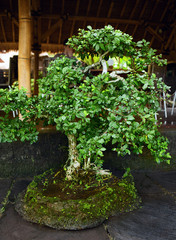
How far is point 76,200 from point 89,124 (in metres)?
0.54

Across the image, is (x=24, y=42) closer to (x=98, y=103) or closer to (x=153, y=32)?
(x=98, y=103)

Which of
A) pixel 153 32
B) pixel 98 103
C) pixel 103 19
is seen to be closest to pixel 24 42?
pixel 98 103

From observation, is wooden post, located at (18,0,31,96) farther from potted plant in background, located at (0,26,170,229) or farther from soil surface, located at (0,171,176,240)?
soil surface, located at (0,171,176,240)

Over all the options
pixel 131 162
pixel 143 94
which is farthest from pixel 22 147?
pixel 143 94

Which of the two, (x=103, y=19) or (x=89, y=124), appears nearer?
(x=89, y=124)

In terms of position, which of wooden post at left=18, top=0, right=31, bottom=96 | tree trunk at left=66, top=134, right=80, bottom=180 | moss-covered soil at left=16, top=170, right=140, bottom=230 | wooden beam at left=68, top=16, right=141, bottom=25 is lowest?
moss-covered soil at left=16, top=170, right=140, bottom=230

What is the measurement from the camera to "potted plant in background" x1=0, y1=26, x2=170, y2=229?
4.89 feet

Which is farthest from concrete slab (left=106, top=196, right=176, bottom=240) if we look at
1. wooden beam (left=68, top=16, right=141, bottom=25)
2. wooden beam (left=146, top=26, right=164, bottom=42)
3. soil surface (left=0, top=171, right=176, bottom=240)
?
wooden beam (left=146, top=26, right=164, bottom=42)

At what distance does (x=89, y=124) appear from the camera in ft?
5.74

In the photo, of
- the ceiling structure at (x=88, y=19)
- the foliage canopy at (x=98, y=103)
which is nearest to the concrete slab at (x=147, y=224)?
the foliage canopy at (x=98, y=103)

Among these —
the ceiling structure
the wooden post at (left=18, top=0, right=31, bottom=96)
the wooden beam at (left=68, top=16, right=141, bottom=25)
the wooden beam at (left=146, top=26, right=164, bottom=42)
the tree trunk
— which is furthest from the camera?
the wooden beam at (left=146, top=26, right=164, bottom=42)

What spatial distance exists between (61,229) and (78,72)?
3.42 ft

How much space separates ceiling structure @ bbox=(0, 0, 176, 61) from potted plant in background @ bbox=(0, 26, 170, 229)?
535cm

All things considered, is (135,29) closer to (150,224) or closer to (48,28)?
(48,28)
